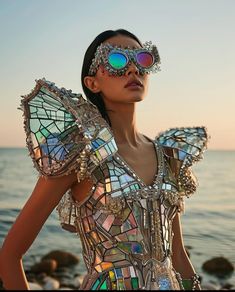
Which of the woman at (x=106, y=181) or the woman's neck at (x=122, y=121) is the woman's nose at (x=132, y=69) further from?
the woman's neck at (x=122, y=121)

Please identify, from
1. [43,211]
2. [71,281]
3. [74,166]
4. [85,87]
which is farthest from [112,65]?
[71,281]

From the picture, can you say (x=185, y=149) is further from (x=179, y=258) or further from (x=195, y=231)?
(x=195, y=231)

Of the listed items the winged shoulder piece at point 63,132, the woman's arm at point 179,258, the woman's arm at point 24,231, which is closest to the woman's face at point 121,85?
the winged shoulder piece at point 63,132

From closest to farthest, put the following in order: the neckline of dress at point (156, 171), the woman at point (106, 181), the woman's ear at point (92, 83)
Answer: the woman at point (106, 181) → the neckline of dress at point (156, 171) → the woman's ear at point (92, 83)

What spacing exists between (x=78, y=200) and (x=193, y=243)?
1336 centimetres

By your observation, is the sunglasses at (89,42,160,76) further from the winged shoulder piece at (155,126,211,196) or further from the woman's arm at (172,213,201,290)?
the woman's arm at (172,213,201,290)

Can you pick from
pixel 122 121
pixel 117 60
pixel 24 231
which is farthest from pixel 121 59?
pixel 24 231

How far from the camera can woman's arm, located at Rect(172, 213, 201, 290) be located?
326 centimetres

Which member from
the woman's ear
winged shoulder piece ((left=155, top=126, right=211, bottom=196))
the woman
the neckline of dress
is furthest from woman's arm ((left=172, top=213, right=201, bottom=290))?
the woman's ear

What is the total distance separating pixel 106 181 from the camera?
2.84 metres

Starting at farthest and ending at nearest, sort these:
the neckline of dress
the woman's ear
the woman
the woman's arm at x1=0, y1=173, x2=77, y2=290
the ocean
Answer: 1. the ocean
2. the woman's ear
3. the neckline of dress
4. the woman
5. the woman's arm at x1=0, y1=173, x2=77, y2=290

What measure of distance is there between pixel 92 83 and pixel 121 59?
8.6 inches

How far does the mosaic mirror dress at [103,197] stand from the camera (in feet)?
9.10

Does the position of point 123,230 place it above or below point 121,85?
below
